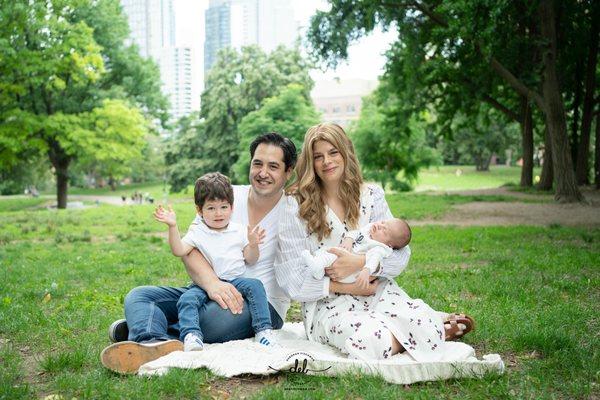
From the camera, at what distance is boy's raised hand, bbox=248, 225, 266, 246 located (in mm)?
4810

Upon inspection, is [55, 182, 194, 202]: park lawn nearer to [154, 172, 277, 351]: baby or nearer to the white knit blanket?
[154, 172, 277, 351]: baby

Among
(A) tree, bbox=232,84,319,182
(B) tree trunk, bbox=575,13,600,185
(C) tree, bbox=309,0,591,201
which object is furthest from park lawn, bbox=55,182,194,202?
(B) tree trunk, bbox=575,13,600,185

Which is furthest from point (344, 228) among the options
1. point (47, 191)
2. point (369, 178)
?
point (47, 191)

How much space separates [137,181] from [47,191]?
10714 millimetres

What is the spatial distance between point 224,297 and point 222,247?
41cm

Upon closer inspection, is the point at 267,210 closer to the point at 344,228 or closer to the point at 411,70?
the point at 344,228

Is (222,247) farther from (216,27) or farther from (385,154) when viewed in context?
(216,27)

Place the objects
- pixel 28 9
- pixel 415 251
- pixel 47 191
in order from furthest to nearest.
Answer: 1. pixel 47 191
2. pixel 28 9
3. pixel 415 251

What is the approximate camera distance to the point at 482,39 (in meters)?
16.1

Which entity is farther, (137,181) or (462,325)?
(137,181)

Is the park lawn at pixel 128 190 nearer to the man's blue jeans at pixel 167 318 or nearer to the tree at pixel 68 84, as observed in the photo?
the tree at pixel 68 84

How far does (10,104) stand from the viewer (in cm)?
2853

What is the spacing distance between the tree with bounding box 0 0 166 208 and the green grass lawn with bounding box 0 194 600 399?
283 inches

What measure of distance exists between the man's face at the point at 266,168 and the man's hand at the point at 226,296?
2.61 ft
